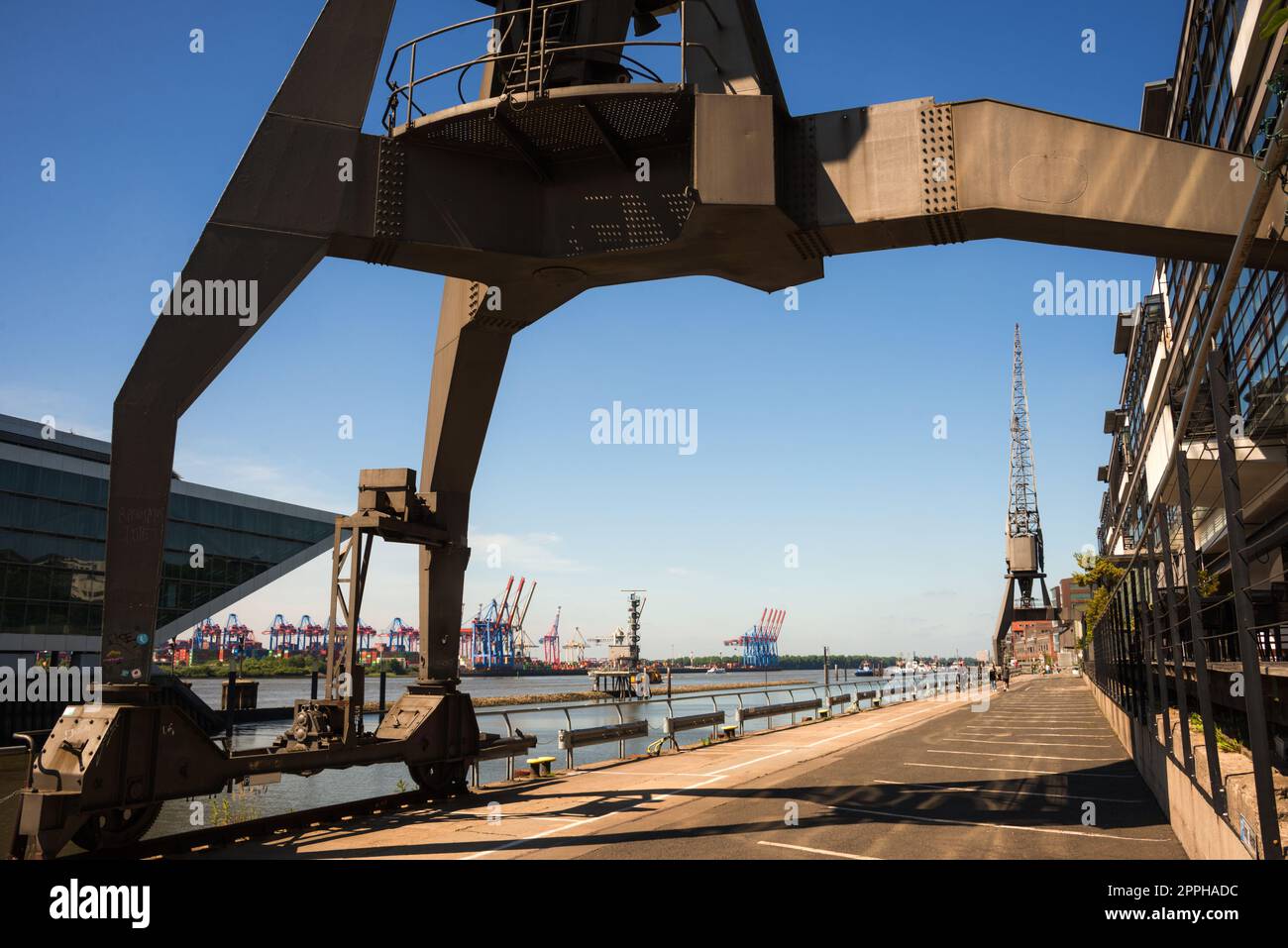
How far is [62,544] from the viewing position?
48031 mm

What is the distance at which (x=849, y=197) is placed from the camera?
10.4 m

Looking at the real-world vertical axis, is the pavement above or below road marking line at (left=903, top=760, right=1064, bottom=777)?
above

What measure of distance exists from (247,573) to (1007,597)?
95.9m

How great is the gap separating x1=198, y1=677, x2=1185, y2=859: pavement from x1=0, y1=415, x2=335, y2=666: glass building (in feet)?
133

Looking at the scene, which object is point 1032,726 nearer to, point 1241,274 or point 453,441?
point 1241,274

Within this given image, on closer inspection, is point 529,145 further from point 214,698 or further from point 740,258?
point 214,698

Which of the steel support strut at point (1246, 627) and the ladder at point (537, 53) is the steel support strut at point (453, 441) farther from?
the steel support strut at point (1246, 627)

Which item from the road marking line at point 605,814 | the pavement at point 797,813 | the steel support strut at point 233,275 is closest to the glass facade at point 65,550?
the road marking line at point 605,814

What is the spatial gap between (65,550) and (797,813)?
5046cm

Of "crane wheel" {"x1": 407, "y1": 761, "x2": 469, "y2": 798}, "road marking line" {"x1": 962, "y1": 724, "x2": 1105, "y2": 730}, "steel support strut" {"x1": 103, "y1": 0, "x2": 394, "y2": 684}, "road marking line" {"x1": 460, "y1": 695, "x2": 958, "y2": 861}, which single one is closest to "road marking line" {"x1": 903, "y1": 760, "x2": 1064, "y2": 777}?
"road marking line" {"x1": 460, "y1": 695, "x2": 958, "y2": 861}

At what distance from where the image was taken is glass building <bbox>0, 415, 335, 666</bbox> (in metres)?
45.6

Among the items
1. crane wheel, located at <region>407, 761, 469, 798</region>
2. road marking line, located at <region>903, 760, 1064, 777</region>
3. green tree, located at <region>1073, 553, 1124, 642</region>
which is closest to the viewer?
crane wheel, located at <region>407, 761, 469, 798</region>

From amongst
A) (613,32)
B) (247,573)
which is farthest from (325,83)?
(247,573)

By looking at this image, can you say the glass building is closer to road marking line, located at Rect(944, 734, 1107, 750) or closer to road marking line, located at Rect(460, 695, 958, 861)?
road marking line, located at Rect(460, 695, 958, 861)
